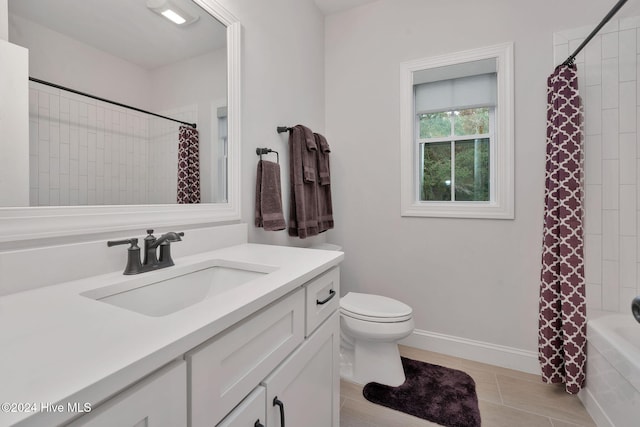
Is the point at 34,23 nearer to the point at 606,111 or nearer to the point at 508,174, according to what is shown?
the point at 508,174

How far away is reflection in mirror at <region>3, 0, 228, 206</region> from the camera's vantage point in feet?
2.66

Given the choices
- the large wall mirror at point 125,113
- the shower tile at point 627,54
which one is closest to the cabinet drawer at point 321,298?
the large wall mirror at point 125,113

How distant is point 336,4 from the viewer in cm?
228

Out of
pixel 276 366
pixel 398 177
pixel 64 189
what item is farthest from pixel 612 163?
pixel 64 189

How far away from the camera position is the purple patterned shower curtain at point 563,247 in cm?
155

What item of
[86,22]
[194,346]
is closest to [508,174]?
[194,346]

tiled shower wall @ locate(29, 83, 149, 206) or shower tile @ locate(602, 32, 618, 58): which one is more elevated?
shower tile @ locate(602, 32, 618, 58)

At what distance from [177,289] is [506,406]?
67.8 inches

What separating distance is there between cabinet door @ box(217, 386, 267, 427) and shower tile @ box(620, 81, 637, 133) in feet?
7.15

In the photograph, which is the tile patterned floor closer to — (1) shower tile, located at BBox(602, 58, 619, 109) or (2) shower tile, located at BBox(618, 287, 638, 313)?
(2) shower tile, located at BBox(618, 287, 638, 313)

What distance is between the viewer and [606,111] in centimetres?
163

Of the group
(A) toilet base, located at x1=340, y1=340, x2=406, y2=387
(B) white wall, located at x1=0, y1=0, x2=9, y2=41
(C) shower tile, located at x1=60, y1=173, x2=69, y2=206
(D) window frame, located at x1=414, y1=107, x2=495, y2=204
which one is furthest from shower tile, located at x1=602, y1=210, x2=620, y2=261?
(B) white wall, located at x1=0, y1=0, x2=9, y2=41

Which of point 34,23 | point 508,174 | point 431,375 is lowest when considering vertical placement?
point 431,375

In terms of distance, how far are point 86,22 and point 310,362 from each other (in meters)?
1.28
